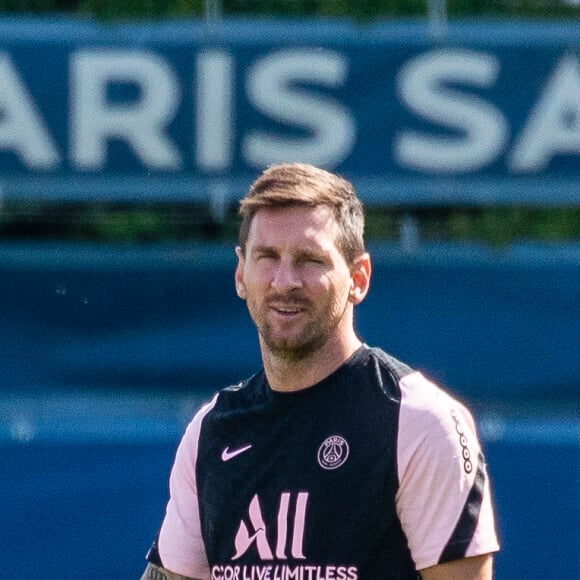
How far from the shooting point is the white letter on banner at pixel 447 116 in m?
6.18

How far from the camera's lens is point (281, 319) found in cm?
262

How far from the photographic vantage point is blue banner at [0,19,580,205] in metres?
6.18

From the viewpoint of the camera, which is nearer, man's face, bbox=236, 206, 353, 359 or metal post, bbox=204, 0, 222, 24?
man's face, bbox=236, 206, 353, 359

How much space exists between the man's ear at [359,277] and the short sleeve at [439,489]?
0.26 metres

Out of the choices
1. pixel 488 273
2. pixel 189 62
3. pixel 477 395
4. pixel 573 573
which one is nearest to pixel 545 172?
pixel 488 273

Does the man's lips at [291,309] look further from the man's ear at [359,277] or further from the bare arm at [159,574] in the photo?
the bare arm at [159,574]

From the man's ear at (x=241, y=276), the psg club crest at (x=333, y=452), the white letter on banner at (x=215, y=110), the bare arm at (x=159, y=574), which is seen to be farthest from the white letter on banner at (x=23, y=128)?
the psg club crest at (x=333, y=452)

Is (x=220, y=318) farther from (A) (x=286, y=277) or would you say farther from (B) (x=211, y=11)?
(A) (x=286, y=277)

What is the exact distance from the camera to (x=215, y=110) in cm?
623

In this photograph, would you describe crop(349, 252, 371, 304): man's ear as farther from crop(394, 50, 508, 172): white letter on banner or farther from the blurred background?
crop(394, 50, 508, 172): white letter on banner

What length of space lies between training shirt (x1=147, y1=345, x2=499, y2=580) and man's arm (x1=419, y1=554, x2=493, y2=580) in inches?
0.7

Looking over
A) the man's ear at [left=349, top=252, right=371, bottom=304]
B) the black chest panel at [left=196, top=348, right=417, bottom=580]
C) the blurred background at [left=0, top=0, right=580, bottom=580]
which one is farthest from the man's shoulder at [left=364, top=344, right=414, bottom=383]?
the blurred background at [left=0, top=0, right=580, bottom=580]

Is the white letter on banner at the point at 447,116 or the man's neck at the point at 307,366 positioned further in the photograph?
the white letter on banner at the point at 447,116

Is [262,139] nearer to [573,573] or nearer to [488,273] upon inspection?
[488,273]
